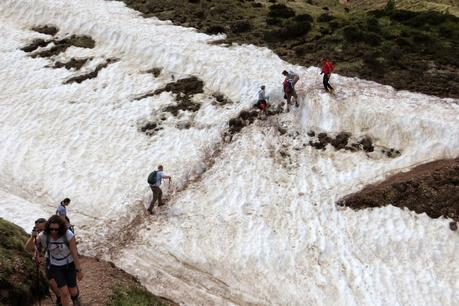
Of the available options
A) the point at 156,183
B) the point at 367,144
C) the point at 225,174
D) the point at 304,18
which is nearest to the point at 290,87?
the point at 367,144

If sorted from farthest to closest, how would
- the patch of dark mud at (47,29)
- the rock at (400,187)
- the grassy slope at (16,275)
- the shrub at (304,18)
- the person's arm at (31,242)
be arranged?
the patch of dark mud at (47,29)
the shrub at (304,18)
the rock at (400,187)
the grassy slope at (16,275)
the person's arm at (31,242)

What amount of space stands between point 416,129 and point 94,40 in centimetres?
2547

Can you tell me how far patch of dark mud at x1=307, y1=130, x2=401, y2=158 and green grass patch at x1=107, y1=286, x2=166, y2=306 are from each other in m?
12.7

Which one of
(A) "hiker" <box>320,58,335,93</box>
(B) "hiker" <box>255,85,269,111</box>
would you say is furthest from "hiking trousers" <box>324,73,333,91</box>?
(B) "hiker" <box>255,85,269,111</box>

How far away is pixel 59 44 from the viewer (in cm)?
3803

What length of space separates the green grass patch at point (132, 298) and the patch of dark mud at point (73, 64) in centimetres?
2280

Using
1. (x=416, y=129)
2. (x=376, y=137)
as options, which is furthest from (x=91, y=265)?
(x=416, y=129)

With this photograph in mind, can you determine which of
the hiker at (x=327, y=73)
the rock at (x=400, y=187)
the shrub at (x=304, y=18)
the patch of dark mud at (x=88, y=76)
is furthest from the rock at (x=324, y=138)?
the patch of dark mud at (x=88, y=76)

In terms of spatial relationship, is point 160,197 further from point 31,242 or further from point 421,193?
point 421,193

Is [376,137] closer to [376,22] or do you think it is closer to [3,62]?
[376,22]

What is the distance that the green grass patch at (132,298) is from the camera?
14545 mm

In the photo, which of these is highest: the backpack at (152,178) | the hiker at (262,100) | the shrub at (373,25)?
the shrub at (373,25)

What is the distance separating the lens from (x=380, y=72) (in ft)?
98.4

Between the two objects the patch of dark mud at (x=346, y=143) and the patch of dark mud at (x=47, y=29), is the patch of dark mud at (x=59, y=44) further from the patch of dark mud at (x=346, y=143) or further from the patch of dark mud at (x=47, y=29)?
the patch of dark mud at (x=346, y=143)
